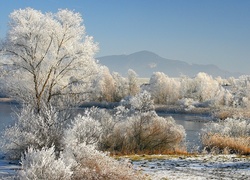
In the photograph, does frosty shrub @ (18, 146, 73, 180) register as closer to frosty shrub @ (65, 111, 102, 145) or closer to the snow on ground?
frosty shrub @ (65, 111, 102, 145)

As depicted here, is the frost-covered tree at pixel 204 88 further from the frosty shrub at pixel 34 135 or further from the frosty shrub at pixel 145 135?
the frosty shrub at pixel 34 135

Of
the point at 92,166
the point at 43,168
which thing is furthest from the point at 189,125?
the point at 43,168

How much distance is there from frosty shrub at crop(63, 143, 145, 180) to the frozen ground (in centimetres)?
137

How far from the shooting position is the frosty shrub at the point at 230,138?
19.1 meters

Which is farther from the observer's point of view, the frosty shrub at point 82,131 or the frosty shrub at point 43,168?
the frosty shrub at point 82,131

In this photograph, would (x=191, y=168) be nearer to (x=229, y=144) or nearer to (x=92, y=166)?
(x=92, y=166)

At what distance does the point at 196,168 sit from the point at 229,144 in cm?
892

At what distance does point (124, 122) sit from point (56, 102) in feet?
12.3

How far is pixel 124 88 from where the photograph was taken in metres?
69.6

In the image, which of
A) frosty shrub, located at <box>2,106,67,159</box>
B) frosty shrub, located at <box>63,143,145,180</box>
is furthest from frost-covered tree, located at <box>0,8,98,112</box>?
frosty shrub, located at <box>63,143,145,180</box>

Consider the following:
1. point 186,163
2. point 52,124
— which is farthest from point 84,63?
point 186,163

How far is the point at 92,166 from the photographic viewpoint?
8.94 metres

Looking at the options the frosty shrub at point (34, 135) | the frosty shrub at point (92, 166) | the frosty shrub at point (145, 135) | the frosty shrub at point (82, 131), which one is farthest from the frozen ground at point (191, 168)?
the frosty shrub at point (145, 135)

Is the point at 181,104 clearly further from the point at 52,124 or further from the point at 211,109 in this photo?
the point at 52,124
